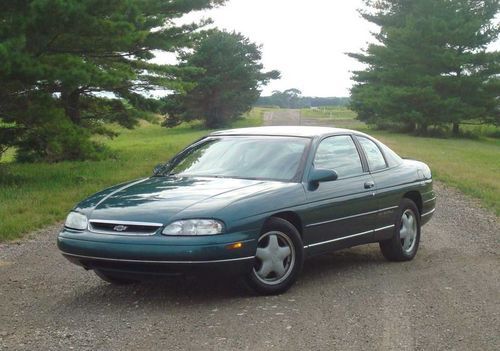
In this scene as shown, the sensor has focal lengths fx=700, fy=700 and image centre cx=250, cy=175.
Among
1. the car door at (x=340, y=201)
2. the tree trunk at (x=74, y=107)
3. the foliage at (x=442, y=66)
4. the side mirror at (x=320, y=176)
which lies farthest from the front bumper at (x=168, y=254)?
the foliage at (x=442, y=66)

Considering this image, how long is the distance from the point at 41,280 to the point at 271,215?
2441 millimetres

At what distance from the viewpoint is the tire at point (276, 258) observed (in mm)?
5844

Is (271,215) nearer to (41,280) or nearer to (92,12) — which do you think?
(41,280)

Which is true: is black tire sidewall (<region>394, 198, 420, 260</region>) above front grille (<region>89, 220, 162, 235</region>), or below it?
below

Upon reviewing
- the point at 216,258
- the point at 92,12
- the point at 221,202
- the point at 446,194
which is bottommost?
the point at 446,194

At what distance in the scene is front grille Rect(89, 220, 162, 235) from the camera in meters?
5.48

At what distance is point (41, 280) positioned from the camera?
22.1ft

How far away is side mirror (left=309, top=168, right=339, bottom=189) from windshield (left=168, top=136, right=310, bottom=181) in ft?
0.57

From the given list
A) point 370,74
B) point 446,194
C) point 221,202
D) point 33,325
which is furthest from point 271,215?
point 370,74

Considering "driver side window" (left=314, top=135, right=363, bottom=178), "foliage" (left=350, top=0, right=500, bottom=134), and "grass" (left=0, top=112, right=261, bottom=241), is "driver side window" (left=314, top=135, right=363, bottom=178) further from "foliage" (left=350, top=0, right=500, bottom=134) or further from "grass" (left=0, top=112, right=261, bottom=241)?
"foliage" (left=350, top=0, right=500, bottom=134)

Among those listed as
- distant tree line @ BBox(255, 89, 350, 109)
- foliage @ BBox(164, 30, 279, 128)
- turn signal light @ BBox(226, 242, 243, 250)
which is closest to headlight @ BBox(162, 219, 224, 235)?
turn signal light @ BBox(226, 242, 243, 250)

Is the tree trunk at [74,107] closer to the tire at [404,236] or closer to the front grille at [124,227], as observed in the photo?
the tire at [404,236]

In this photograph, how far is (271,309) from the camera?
5523 mm

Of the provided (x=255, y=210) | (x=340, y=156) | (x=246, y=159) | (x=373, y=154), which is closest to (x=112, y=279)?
(x=255, y=210)
